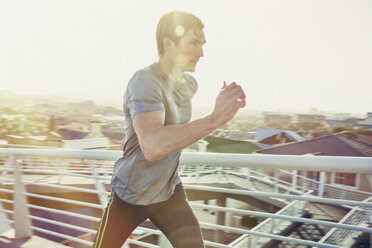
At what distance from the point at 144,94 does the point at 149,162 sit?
0.32 metres

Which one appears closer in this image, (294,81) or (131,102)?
(131,102)

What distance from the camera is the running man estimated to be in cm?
112

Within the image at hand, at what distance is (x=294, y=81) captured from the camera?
920 cm

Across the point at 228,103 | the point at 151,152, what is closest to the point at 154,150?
the point at 151,152

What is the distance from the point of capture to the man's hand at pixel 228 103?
3.29ft

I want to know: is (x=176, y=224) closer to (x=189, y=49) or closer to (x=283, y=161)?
(x=283, y=161)

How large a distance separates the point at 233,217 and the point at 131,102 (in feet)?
57.3

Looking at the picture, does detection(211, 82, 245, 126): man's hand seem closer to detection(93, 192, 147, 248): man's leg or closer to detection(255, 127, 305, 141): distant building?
detection(93, 192, 147, 248): man's leg

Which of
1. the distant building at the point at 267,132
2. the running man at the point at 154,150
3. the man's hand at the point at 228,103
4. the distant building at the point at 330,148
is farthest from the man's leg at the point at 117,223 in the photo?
the distant building at the point at 267,132

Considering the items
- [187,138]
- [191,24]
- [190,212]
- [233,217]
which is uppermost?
[191,24]

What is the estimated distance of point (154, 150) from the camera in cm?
105

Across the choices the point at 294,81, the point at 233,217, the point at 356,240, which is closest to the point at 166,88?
the point at 294,81

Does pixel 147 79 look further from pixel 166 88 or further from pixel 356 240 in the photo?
pixel 356 240

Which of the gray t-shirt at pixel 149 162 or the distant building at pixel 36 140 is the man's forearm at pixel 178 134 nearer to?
the gray t-shirt at pixel 149 162
